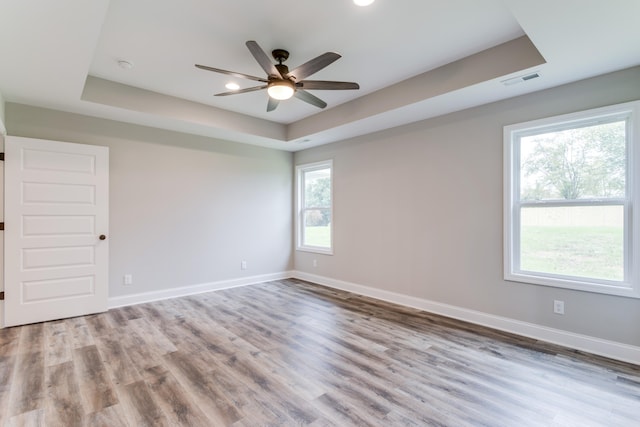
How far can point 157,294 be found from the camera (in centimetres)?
456

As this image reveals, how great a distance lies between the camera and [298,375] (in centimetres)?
248

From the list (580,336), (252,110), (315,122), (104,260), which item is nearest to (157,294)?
(104,260)

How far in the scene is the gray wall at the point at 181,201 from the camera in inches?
165

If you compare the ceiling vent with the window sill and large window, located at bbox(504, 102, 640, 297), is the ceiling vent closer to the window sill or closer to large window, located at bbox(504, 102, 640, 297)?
large window, located at bbox(504, 102, 640, 297)

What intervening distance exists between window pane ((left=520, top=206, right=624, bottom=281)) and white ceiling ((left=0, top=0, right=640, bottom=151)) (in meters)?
1.30

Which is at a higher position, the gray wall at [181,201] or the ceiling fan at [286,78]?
the ceiling fan at [286,78]

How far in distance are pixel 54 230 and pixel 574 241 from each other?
18.9 ft

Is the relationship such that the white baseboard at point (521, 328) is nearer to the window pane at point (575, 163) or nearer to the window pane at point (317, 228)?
the window pane at point (317, 228)

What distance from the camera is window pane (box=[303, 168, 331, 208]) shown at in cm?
572

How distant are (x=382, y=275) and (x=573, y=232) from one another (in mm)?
2383

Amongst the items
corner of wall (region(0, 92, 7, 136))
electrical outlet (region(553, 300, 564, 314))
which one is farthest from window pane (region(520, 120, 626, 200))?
corner of wall (region(0, 92, 7, 136))

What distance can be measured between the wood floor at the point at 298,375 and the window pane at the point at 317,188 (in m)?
2.52

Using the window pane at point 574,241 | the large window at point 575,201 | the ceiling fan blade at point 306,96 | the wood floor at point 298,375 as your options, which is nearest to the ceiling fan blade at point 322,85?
the ceiling fan blade at point 306,96

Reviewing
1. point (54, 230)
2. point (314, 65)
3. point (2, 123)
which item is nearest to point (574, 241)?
point (314, 65)
